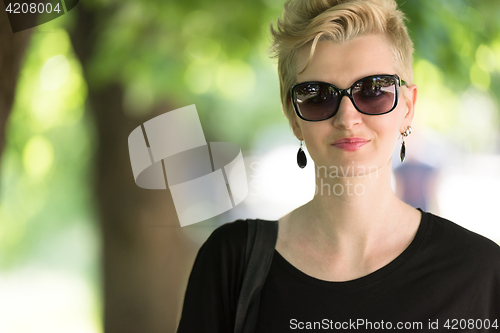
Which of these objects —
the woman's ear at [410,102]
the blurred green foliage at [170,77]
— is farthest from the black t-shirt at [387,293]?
the blurred green foliage at [170,77]

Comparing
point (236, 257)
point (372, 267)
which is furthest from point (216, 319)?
point (372, 267)

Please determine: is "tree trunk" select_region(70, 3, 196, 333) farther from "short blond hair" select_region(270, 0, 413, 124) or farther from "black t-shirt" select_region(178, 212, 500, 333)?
"short blond hair" select_region(270, 0, 413, 124)

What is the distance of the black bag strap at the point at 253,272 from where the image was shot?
1.39 meters

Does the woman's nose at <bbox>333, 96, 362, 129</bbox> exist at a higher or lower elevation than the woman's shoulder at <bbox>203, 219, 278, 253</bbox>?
higher

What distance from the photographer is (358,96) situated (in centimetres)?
136

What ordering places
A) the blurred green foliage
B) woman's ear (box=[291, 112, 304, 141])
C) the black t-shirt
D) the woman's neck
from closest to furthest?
the black t-shirt < the woman's neck < woman's ear (box=[291, 112, 304, 141]) < the blurred green foliage

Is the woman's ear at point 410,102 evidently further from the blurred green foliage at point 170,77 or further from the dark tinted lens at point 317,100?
the blurred green foliage at point 170,77

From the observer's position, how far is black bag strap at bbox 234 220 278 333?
4.56 feet

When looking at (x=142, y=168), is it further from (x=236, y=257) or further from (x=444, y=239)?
(x=444, y=239)

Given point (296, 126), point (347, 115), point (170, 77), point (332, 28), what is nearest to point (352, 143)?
point (347, 115)

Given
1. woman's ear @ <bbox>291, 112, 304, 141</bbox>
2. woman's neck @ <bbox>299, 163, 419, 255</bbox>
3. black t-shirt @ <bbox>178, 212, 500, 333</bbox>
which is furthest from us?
woman's ear @ <bbox>291, 112, 304, 141</bbox>

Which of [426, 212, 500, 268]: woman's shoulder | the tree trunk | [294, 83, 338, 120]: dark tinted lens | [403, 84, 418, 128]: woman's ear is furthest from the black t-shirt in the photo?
the tree trunk

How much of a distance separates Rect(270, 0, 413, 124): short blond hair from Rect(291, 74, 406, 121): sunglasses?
3.9 inches

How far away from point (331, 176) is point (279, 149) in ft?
3.15
